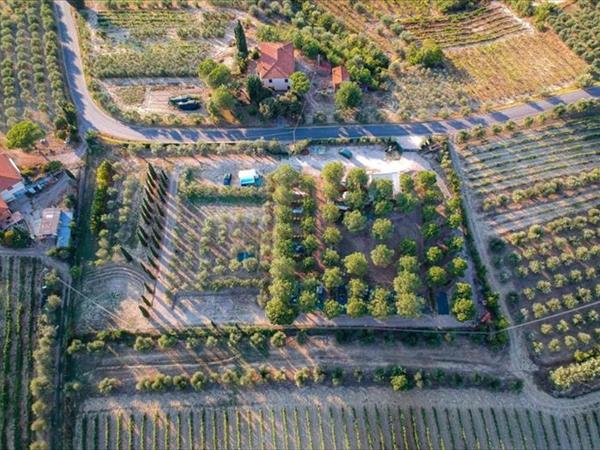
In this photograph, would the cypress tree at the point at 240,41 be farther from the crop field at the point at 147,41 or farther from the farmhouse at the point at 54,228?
the farmhouse at the point at 54,228

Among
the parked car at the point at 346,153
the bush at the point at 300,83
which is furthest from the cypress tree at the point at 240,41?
the parked car at the point at 346,153

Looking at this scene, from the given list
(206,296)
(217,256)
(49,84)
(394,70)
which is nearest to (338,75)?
(394,70)

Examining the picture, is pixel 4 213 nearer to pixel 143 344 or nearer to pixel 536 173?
pixel 143 344

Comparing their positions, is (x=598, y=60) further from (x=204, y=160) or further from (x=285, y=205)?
(x=204, y=160)

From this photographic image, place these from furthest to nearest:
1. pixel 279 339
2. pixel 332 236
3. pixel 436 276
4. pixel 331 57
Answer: pixel 331 57 → pixel 332 236 → pixel 436 276 → pixel 279 339

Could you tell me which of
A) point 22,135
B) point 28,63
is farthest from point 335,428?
point 28,63

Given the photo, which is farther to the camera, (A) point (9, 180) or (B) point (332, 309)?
(A) point (9, 180)
